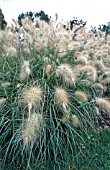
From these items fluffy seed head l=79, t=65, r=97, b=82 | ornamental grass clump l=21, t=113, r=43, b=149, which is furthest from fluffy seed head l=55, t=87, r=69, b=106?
fluffy seed head l=79, t=65, r=97, b=82

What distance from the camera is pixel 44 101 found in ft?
12.6

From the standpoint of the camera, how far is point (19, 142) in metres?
3.71

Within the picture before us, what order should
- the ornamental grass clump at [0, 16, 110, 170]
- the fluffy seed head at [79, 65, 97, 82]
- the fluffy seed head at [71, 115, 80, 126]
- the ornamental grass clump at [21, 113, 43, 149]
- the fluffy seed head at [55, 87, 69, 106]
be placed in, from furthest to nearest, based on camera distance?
the fluffy seed head at [79, 65, 97, 82], the fluffy seed head at [71, 115, 80, 126], the ornamental grass clump at [0, 16, 110, 170], the fluffy seed head at [55, 87, 69, 106], the ornamental grass clump at [21, 113, 43, 149]

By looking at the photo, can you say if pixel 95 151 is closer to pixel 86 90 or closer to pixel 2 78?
pixel 86 90

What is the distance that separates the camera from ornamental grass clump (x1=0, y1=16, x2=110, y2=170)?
3625mm

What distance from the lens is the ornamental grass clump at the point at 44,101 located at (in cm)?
362

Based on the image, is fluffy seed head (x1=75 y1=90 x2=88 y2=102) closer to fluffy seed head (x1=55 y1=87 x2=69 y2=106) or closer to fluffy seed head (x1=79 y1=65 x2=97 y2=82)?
fluffy seed head (x1=79 y1=65 x2=97 y2=82)

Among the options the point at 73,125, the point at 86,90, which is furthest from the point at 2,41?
the point at 73,125

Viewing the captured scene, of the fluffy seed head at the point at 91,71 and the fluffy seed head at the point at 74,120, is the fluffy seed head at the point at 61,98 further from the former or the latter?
the fluffy seed head at the point at 91,71

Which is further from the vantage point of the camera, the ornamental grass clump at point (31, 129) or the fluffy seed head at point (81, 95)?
the fluffy seed head at point (81, 95)

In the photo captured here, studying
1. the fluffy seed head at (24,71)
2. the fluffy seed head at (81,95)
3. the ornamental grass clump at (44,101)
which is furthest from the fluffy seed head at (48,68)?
the fluffy seed head at (81,95)

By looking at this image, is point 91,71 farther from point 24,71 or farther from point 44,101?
point 24,71

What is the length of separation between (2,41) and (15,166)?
1.74m

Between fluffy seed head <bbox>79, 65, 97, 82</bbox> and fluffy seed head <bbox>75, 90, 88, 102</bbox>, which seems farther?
fluffy seed head <bbox>79, 65, 97, 82</bbox>
